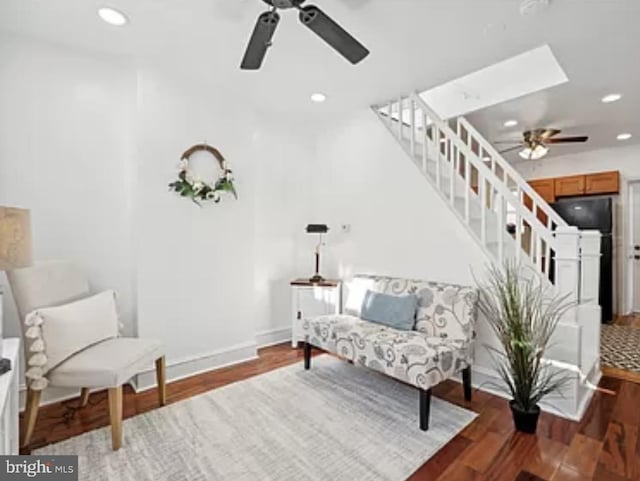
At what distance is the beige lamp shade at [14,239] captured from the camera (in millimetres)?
1463

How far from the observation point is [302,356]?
3.62 meters

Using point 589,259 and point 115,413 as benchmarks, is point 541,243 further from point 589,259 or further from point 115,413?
point 115,413

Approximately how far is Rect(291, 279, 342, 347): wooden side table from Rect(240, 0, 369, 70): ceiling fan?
2.44m

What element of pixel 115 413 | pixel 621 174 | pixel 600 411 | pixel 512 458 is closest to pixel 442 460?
pixel 512 458

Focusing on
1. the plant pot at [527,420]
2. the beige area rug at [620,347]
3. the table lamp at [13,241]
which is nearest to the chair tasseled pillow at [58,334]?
the table lamp at [13,241]

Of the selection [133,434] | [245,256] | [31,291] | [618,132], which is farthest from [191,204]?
[618,132]

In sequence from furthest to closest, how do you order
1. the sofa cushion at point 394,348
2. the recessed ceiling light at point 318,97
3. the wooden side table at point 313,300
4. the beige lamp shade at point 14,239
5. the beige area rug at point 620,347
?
the wooden side table at point 313,300 → the recessed ceiling light at point 318,97 → the beige area rug at point 620,347 → the sofa cushion at point 394,348 → the beige lamp shade at point 14,239

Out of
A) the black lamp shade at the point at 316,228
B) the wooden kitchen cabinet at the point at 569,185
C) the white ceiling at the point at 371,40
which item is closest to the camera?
the white ceiling at the point at 371,40

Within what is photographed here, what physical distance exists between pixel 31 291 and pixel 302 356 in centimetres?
239

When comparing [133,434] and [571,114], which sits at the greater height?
[571,114]

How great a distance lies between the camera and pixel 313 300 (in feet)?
12.7

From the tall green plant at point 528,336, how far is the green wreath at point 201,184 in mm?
2542

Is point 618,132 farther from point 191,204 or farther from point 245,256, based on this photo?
point 191,204

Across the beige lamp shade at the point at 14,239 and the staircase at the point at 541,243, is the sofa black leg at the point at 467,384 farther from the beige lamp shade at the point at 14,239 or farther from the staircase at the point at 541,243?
the beige lamp shade at the point at 14,239
